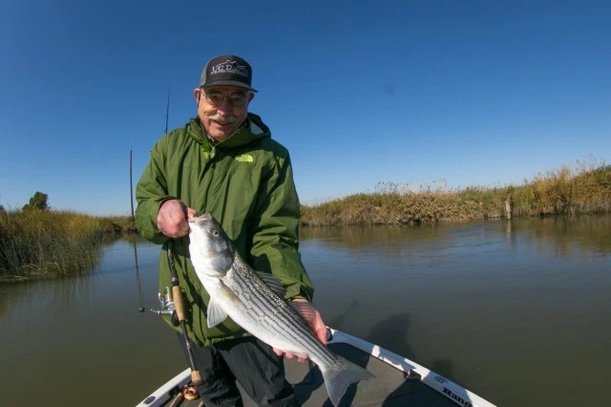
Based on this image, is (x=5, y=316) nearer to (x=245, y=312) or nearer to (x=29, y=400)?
(x=29, y=400)

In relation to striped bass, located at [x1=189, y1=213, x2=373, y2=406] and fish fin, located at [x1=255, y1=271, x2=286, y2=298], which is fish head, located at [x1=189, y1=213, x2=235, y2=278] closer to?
striped bass, located at [x1=189, y1=213, x2=373, y2=406]

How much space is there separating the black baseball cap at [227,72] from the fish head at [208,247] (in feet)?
2.98

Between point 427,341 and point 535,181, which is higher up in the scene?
point 535,181

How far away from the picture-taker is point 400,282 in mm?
10680

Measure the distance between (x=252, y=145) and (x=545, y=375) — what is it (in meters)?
5.17

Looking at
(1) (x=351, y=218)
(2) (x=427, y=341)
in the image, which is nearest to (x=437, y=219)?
(1) (x=351, y=218)

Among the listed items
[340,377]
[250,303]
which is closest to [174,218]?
[250,303]

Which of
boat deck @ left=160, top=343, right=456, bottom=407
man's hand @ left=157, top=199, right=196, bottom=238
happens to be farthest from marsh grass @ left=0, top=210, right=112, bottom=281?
man's hand @ left=157, top=199, right=196, bottom=238

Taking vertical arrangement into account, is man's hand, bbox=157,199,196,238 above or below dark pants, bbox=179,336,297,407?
above

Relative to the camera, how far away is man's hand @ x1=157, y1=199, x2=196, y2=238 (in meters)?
2.30

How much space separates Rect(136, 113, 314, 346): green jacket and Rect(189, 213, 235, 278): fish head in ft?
1.42

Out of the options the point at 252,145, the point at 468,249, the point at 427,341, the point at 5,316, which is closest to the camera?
the point at 252,145

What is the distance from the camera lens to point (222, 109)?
275 centimetres

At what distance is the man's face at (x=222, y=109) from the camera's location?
2.72 m
